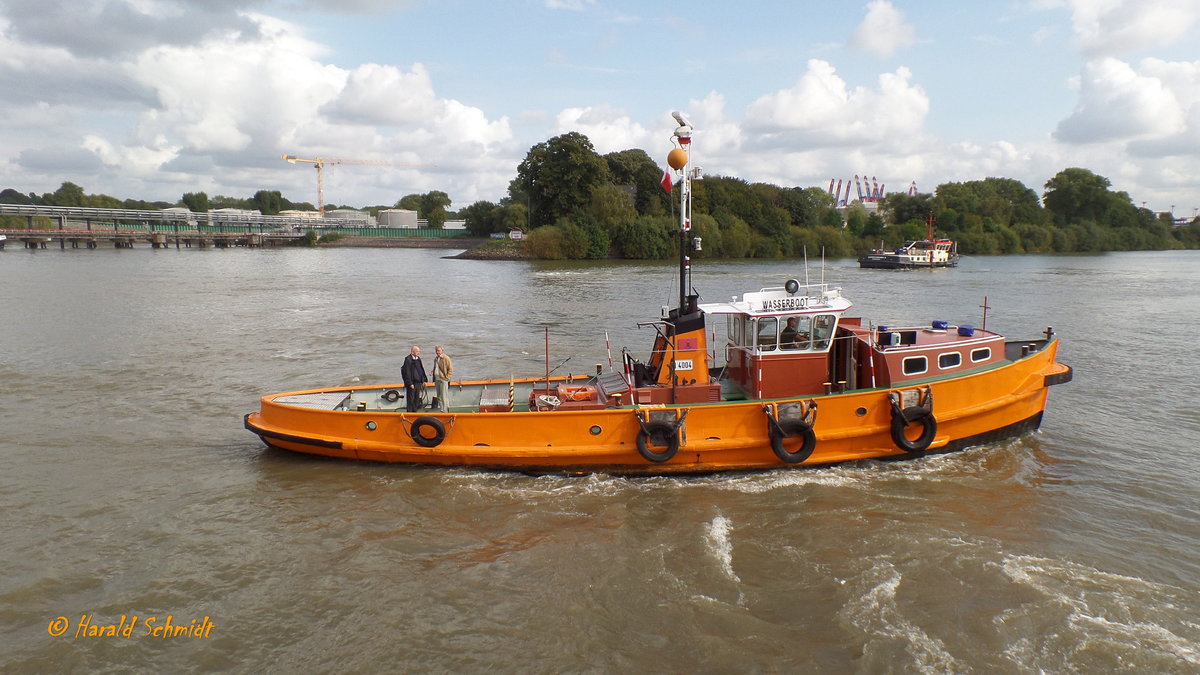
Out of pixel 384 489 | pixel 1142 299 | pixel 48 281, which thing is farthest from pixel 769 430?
pixel 48 281

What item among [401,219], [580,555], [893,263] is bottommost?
[580,555]

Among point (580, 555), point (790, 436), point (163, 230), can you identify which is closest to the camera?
point (580, 555)

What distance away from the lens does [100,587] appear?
772cm

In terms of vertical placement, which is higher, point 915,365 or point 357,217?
point 357,217

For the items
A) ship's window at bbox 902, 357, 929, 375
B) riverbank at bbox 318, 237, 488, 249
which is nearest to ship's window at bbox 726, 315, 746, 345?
ship's window at bbox 902, 357, 929, 375

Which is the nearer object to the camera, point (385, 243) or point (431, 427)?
point (431, 427)

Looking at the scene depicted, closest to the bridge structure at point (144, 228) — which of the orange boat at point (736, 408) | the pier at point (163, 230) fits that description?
the pier at point (163, 230)

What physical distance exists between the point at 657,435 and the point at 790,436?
1.94 metres

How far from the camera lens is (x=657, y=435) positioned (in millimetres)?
10109

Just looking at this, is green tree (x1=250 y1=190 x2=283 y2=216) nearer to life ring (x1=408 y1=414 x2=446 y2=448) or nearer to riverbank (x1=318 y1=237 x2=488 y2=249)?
riverbank (x1=318 y1=237 x2=488 y2=249)

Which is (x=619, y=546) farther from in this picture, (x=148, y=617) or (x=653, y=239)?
(x=653, y=239)

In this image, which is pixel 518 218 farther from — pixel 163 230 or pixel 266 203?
pixel 266 203

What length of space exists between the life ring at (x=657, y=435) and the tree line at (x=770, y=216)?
51.8 m

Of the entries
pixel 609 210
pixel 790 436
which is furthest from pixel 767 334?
pixel 609 210
